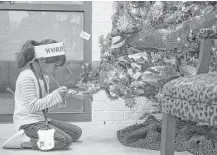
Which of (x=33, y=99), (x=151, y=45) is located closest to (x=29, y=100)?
(x=33, y=99)

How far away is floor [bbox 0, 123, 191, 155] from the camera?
1.80 metres

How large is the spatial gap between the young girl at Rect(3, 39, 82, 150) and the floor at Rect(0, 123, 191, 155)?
0.07 m

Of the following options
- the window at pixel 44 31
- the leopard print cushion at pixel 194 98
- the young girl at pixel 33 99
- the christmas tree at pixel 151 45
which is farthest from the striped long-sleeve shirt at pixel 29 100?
the leopard print cushion at pixel 194 98

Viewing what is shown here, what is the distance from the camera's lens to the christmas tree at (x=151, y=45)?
1.89 m

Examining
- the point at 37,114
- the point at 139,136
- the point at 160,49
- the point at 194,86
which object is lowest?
the point at 139,136

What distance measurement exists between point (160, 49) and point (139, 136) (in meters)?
0.49

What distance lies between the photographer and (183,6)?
1.97 m

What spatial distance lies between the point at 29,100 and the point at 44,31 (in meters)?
0.78

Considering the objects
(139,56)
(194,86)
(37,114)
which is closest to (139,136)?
(139,56)

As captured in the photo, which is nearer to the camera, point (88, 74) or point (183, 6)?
point (183, 6)

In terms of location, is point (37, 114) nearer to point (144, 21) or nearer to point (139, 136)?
point (139, 136)

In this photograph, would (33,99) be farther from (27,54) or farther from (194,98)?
(194,98)

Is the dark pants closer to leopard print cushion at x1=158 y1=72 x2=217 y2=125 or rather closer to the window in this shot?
the window

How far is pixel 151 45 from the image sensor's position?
196cm
